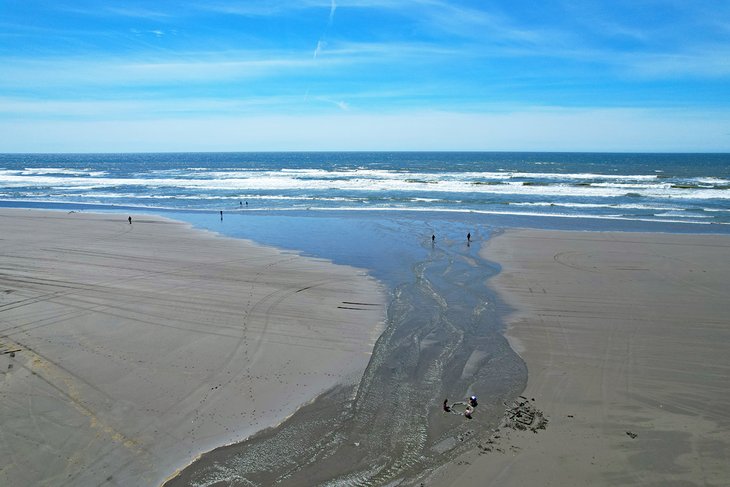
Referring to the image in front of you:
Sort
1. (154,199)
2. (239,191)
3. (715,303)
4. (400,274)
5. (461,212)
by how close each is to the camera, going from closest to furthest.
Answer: (715,303)
(400,274)
(461,212)
(154,199)
(239,191)

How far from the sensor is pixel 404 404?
9219mm

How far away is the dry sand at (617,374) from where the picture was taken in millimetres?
7352

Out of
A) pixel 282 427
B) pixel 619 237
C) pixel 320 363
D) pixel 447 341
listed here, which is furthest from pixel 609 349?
pixel 619 237

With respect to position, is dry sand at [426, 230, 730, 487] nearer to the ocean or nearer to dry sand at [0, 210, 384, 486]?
the ocean

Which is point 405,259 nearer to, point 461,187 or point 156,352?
point 156,352

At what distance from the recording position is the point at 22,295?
15.3 metres

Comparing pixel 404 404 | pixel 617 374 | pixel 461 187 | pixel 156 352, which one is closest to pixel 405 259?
pixel 617 374

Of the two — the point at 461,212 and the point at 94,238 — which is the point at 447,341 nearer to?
the point at 94,238

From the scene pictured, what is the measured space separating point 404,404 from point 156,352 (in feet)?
20.0

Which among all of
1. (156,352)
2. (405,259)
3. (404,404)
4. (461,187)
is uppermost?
(461,187)

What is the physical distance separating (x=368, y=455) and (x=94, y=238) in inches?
907

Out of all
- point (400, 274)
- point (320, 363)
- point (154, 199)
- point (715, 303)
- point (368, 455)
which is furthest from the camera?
point (154, 199)

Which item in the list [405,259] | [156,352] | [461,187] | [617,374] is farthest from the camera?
[461,187]

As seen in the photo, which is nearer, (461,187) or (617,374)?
(617,374)
